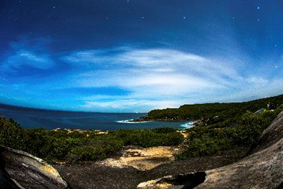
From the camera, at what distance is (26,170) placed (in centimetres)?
653

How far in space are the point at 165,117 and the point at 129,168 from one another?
6411cm

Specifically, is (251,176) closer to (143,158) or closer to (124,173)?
(124,173)

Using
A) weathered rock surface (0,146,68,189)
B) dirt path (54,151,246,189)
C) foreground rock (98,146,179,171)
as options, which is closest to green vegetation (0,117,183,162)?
foreground rock (98,146,179,171)

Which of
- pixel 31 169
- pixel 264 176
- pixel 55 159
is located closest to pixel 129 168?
pixel 55 159

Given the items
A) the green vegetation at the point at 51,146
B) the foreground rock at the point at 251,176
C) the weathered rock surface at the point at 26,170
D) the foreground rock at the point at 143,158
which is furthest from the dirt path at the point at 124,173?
the foreground rock at the point at 251,176

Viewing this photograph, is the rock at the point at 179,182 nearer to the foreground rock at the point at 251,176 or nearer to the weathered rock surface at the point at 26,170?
the foreground rock at the point at 251,176

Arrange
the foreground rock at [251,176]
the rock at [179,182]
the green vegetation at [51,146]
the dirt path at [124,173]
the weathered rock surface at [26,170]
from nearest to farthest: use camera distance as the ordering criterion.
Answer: the foreground rock at [251,176] < the weathered rock surface at [26,170] < the rock at [179,182] < the dirt path at [124,173] < the green vegetation at [51,146]

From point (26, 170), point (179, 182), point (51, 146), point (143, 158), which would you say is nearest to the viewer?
point (26, 170)

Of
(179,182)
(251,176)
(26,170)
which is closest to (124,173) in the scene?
(179,182)

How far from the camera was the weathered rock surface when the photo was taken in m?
6.15

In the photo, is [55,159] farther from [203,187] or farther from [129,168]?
[203,187]

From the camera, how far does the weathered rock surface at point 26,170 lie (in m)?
6.15

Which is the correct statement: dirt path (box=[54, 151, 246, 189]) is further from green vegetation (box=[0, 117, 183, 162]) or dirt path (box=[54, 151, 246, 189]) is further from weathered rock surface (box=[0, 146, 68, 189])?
green vegetation (box=[0, 117, 183, 162])

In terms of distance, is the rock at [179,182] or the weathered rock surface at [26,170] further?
the rock at [179,182]
